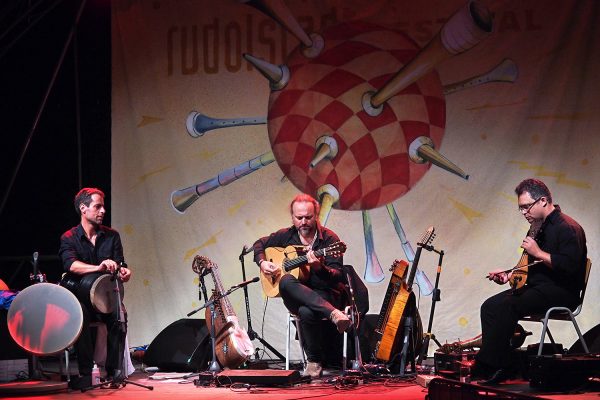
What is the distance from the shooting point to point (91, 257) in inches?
243

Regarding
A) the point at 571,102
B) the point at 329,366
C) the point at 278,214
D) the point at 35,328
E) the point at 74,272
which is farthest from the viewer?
the point at 278,214

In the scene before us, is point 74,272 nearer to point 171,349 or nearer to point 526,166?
point 171,349

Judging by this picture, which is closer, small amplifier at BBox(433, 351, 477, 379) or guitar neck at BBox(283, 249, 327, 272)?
small amplifier at BBox(433, 351, 477, 379)

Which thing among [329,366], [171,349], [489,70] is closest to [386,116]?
[489,70]

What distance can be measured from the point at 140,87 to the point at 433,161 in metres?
2.78

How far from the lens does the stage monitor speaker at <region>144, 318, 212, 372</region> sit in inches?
260

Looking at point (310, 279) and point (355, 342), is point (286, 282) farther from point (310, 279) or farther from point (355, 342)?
point (355, 342)

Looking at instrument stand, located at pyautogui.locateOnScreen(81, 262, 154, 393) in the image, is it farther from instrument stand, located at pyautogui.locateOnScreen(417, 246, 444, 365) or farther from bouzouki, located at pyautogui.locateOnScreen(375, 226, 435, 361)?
instrument stand, located at pyautogui.locateOnScreen(417, 246, 444, 365)

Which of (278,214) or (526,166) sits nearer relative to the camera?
(526,166)

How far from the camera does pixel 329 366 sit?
21.3 ft

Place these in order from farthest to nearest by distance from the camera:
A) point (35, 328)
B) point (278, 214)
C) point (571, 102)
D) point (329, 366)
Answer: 1. point (278, 214)
2. point (571, 102)
3. point (329, 366)
4. point (35, 328)

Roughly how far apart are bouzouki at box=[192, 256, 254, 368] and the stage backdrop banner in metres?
1.10

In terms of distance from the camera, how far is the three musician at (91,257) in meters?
5.74

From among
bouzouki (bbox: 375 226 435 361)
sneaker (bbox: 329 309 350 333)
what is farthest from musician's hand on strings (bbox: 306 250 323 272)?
bouzouki (bbox: 375 226 435 361)
